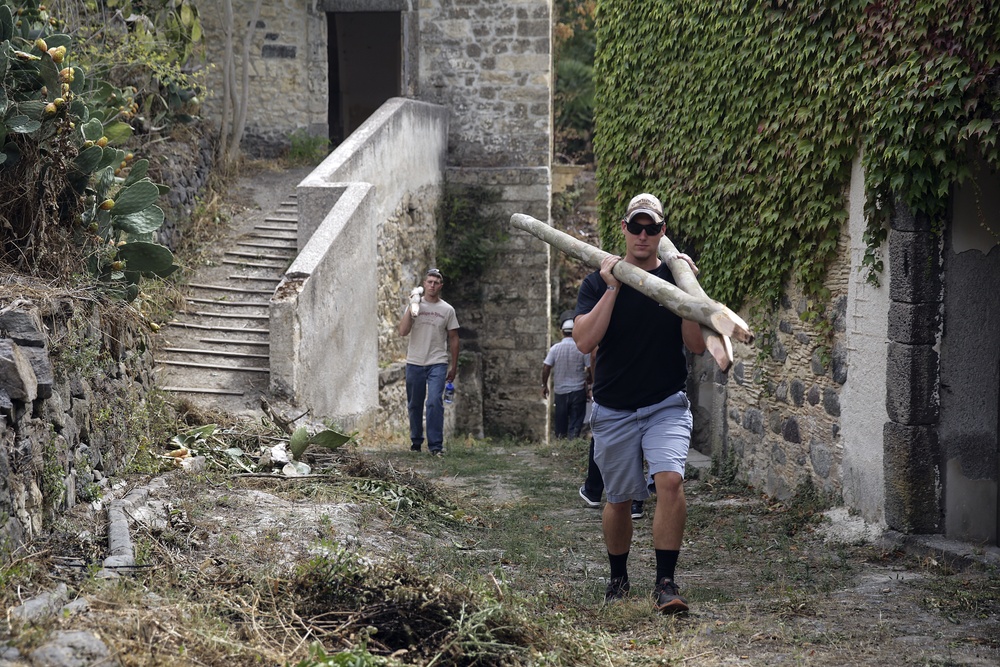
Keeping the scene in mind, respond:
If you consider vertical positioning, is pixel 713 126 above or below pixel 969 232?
above

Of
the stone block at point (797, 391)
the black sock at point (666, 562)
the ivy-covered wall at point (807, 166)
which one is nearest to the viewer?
the black sock at point (666, 562)

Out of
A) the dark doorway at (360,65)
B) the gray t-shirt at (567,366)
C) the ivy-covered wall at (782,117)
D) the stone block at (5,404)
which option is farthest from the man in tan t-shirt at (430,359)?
the dark doorway at (360,65)

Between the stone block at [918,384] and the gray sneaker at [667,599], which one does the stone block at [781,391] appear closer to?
the stone block at [918,384]

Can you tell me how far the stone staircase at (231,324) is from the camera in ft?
28.7

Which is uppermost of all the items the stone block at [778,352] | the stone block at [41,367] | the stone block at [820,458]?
the stone block at [41,367]

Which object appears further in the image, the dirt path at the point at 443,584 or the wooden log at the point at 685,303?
the wooden log at the point at 685,303

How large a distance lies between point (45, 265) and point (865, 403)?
4594 millimetres

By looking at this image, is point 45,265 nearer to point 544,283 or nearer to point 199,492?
point 199,492

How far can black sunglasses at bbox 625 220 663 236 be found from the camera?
15.3 feet

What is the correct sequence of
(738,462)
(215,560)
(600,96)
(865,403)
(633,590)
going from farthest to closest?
(600,96) → (738,462) → (865,403) → (633,590) → (215,560)

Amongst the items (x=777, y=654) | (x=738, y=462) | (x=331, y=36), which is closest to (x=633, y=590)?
(x=777, y=654)

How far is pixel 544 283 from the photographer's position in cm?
1498

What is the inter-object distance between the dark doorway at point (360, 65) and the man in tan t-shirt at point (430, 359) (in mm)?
11331

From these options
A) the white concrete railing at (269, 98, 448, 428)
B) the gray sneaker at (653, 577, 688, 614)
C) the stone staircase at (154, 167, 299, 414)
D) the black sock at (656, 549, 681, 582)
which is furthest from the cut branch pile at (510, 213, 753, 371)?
the stone staircase at (154, 167, 299, 414)
